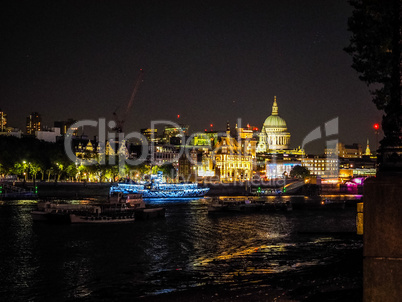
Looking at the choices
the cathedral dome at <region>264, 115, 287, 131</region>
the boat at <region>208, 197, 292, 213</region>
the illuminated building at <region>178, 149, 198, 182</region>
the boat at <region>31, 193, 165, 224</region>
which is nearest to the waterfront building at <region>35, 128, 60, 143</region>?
the illuminated building at <region>178, 149, 198, 182</region>

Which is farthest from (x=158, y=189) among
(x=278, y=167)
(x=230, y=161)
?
(x=278, y=167)

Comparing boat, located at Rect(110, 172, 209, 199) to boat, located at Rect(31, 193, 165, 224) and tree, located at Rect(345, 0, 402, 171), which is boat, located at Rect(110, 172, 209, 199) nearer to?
boat, located at Rect(31, 193, 165, 224)

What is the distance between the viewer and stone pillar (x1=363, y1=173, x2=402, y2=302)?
5809 mm

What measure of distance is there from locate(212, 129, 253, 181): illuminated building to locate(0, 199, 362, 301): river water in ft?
291

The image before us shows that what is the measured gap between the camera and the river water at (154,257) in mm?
16203

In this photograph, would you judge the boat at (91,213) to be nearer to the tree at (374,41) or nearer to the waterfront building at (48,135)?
the tree at (374,41)

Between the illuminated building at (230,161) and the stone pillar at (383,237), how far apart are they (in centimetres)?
11877

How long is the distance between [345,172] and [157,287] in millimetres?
160864

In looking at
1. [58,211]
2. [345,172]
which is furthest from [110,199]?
[345,172]

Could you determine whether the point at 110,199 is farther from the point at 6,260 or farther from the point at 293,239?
the point at 6,260

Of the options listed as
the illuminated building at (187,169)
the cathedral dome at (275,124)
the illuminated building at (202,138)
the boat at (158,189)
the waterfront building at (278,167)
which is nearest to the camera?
the boat at (158,189)

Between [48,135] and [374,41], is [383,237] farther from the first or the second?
[48,135]

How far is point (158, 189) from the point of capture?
79750mm

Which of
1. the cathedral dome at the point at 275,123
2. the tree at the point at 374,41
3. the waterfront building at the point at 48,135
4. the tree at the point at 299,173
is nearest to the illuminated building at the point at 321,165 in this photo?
the cathedral dome at the point at 275,123
